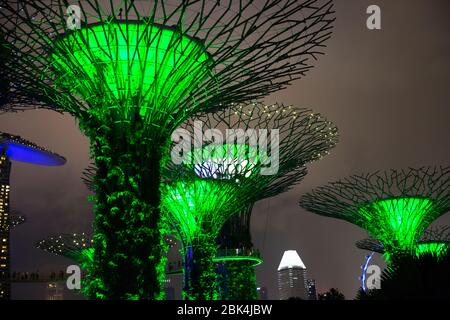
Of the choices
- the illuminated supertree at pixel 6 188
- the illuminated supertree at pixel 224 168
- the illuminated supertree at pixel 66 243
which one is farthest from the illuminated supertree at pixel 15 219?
the illuminated supertree at pixel 224 168

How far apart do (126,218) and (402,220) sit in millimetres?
→ 20717

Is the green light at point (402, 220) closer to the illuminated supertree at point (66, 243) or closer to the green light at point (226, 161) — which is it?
the green light at point (226, 161)

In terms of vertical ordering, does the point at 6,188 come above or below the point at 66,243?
above

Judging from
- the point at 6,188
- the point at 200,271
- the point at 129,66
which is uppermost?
the point at 6,188

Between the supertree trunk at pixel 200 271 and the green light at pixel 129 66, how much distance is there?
11.3 meters

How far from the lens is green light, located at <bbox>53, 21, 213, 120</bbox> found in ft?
33.5

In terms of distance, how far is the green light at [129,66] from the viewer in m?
10.2

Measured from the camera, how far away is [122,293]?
910 cm

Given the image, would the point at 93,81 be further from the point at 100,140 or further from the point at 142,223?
the point at 142,223

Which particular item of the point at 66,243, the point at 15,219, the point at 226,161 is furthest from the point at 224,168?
the point at 15,219

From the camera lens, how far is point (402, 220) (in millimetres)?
26578

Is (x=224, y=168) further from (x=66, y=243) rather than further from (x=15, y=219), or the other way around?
(x=15, y=219)

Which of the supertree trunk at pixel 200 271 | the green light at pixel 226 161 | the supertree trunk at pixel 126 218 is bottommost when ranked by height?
the supertree trunk at pixel 200 271

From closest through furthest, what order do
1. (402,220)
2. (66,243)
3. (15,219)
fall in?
1. (402,220)
2. (66,243)
3. (15,219)
